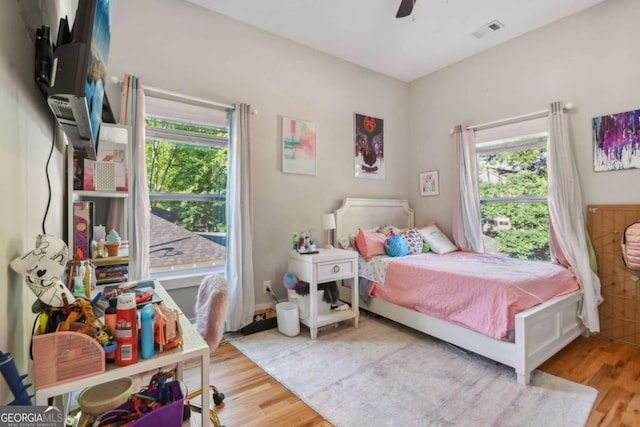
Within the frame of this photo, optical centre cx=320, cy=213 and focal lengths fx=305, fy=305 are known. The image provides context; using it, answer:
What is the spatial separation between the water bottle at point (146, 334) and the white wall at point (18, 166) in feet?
0.94

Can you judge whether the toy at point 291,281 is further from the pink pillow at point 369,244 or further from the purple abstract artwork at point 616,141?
the purple abstract artwork at point 616,141

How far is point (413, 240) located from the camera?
11.3 feet

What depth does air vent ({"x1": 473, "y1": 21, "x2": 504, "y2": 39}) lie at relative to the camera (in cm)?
293

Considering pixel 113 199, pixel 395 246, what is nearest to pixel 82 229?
pixel 113 199

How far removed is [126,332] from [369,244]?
257cm

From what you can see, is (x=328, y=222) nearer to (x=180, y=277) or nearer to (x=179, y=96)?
(x=180, y=277)

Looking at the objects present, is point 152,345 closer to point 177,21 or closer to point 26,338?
point 26,338

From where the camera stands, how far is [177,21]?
8.49 feet

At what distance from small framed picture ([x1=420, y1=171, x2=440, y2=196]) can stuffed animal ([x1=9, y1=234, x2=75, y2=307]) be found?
12.5ft

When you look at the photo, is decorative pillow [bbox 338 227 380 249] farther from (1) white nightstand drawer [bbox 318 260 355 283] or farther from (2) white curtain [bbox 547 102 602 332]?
(2) white curtain [bbox 547 102 602 332]

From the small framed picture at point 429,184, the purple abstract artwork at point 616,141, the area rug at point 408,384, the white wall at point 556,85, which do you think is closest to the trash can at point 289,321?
the area rug at point 408,384

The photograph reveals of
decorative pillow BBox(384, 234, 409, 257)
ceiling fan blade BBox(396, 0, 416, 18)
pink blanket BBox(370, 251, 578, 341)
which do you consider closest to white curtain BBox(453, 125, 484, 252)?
pink blanket BBox(370, 251, 578, 341)

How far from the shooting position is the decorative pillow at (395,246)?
10.4 ft

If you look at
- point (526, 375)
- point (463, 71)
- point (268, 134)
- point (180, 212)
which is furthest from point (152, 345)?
point (463, 71)
